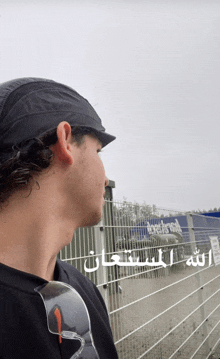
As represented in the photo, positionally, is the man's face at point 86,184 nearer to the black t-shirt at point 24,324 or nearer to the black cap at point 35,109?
the black cap at point 35,109

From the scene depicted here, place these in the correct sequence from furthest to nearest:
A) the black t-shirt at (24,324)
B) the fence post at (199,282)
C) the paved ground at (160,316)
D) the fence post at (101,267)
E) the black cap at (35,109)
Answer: the fence post at (199,282) → the paved ground at (160,316) → the fence post at (101,267) → the black cap at (35,109) → the black t-shirt at (24,324)

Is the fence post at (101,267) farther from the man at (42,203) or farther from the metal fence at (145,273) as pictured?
the man at (42,203)

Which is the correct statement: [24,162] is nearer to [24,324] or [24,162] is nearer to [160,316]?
[24,324]

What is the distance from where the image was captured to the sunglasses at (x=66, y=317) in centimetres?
69

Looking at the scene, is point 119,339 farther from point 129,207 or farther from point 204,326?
point 204,326

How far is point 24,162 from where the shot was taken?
2.58 feet

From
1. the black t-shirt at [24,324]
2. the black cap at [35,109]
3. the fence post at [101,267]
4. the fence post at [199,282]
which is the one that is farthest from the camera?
the fence post at [199,282]

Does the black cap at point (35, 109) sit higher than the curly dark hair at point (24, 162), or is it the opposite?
the black cap at point (35, 109)

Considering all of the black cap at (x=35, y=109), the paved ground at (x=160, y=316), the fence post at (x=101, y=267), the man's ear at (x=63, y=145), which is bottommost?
the paved ground at (x=160, y=316)

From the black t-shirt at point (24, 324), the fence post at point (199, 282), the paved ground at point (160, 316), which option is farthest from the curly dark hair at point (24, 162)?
the fence post at point (199, 282)

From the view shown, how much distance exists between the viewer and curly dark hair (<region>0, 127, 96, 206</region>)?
0.77m

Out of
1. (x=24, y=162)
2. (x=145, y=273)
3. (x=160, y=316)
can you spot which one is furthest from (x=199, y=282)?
(x=24, y=162)

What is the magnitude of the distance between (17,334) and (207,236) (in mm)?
5105

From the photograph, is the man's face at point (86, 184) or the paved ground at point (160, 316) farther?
the paved ground at point (160, 316)
